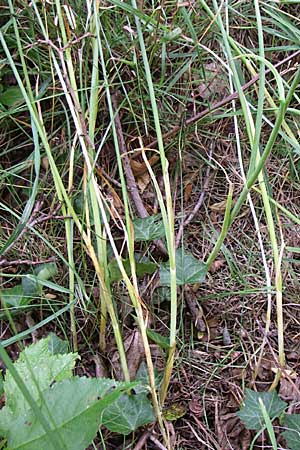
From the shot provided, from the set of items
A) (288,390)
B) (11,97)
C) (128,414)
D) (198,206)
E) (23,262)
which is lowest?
(288,390)

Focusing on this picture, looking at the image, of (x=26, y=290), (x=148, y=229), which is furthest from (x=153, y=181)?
(x=26, y=290)

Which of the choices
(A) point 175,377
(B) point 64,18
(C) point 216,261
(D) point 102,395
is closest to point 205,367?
(A) point 175,377

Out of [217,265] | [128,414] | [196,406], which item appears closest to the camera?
[128,414]

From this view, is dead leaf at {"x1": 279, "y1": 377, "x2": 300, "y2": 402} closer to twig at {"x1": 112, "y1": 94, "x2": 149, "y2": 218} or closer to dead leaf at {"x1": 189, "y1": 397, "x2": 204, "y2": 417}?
dead leaf at {"x1": 189, "y1": 397, "x2": 204, "y2": 417}

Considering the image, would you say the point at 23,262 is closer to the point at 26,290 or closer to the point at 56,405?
the point at 26,290

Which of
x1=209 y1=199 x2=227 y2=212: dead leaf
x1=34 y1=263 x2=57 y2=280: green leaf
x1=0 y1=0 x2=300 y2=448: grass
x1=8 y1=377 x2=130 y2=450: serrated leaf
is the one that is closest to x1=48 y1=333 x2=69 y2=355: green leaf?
x1=0 y1=0 x2=300 y2=448: grass

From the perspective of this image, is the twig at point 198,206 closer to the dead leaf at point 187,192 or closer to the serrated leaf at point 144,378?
the dead leaf at point 187,192
